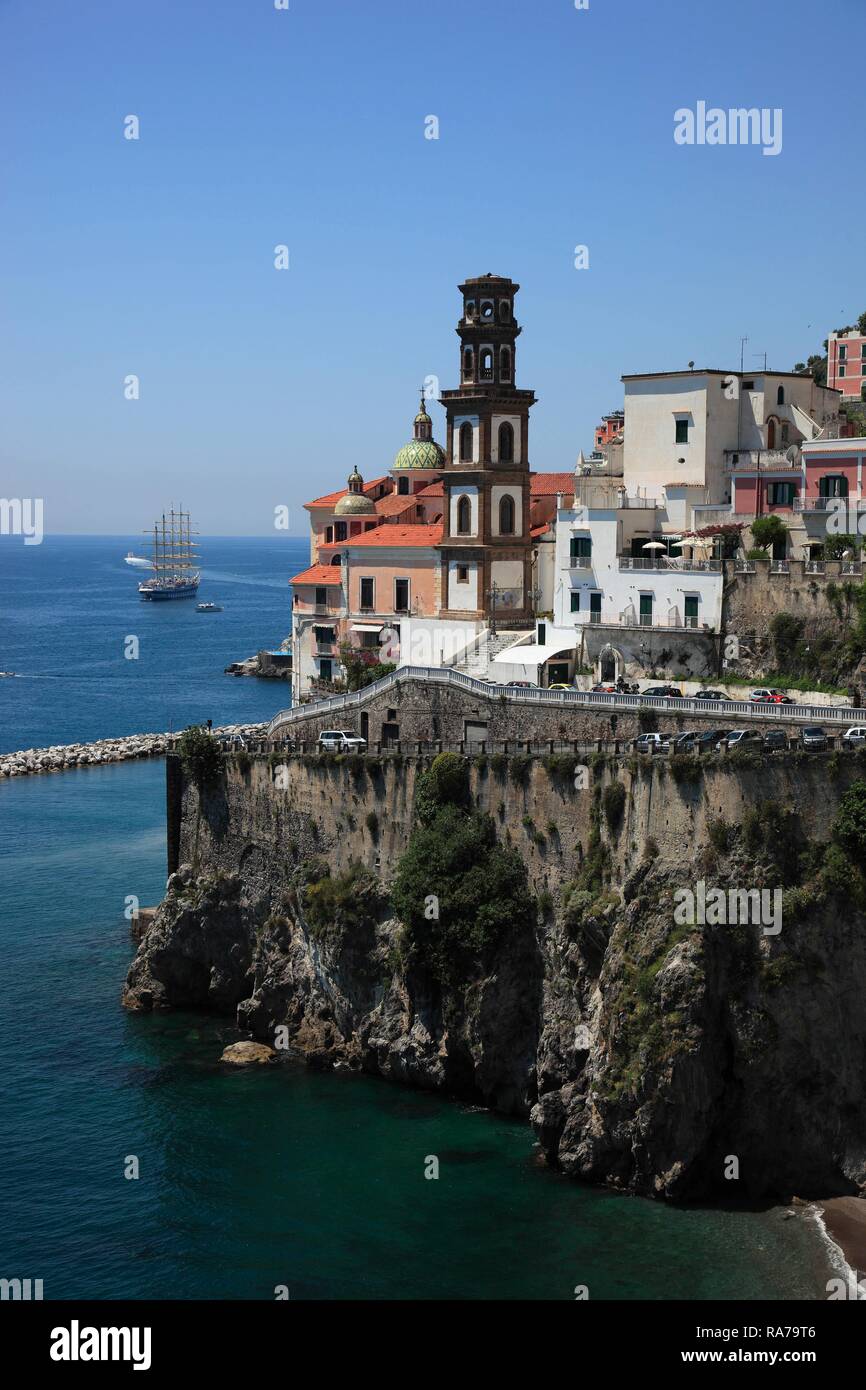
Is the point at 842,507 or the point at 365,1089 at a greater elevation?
the point at 842,507

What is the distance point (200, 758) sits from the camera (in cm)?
6694

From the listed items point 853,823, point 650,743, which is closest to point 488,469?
point 650,743

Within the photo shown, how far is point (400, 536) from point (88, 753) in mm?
39886

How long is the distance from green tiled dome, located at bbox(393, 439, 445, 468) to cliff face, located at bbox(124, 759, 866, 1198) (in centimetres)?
3480

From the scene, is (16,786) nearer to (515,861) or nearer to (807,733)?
(515,861)

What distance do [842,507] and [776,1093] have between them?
27386 mm

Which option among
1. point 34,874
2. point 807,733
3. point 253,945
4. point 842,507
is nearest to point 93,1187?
point 253,945

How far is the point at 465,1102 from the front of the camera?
54.3 meters

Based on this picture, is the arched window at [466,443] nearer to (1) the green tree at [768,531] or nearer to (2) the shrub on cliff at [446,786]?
(1) the green tree at [768,531]

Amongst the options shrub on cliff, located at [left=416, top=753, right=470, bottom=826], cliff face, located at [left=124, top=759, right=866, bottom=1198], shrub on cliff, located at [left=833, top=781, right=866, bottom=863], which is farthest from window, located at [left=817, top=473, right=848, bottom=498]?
shrub on cliff, located at [left=833, top=781, right=866, bottom=863]

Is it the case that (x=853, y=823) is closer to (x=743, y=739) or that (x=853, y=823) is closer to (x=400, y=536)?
(x=743, y=739)

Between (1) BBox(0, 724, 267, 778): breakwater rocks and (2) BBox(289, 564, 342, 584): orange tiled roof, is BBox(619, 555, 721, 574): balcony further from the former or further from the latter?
(1) BBox(0, 724, 267, 778): breakwater rocks

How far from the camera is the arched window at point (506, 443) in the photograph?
75500 millimetres

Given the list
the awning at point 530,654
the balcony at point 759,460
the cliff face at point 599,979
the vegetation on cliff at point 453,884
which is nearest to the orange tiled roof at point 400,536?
the awning at point 530,654
